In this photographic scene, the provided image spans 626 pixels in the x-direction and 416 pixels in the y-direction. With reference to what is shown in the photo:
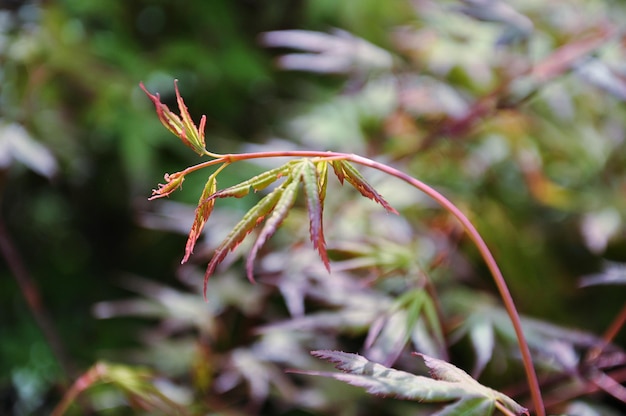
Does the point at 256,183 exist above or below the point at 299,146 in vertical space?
above

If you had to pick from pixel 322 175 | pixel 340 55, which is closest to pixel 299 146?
pixel 340 55

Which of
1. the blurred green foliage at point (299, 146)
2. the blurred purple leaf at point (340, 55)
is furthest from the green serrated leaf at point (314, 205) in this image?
the blurred purple leaf at point (340, 55)

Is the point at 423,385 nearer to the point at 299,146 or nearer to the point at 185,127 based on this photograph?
the point at 185,127

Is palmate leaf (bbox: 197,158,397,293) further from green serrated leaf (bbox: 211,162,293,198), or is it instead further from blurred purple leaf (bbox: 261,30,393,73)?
blurred purple leaf (bbox: 261,30,393,73)

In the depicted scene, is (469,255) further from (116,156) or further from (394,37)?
(116,156)

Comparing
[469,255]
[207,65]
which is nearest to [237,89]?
[207,65]

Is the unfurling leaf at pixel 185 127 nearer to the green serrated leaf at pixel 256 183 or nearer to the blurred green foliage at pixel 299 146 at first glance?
the green serrated leaf at pixel 256 183

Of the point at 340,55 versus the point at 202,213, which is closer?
the point at 202,213
